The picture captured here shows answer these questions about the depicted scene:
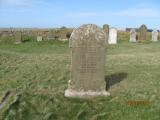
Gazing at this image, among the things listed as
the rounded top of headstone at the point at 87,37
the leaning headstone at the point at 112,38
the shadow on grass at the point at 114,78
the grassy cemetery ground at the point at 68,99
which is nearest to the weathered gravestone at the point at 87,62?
the rounded top of headstone at the point at 87,37

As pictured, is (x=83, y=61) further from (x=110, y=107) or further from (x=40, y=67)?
(x=40, y=67)

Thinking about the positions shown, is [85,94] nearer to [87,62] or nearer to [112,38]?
[87,62]

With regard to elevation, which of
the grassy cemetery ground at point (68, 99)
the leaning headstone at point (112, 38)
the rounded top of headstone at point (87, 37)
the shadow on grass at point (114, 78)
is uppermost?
the rounded top of headstone at point (87, 37)

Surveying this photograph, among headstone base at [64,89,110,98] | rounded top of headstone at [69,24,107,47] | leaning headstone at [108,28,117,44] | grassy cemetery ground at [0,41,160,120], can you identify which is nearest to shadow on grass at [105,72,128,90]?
grassy cemetery ground at [0,41,160,120]

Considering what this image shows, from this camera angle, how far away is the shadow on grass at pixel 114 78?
1266 centimetres

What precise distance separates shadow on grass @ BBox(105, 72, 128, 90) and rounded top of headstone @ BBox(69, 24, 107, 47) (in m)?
1.74

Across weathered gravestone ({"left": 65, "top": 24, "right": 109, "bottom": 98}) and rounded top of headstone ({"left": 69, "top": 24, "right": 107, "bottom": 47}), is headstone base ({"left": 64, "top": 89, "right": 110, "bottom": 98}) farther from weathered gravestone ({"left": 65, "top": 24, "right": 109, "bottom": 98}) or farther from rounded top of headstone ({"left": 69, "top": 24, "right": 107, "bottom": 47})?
rounded top of headstone ({"left": 69, "top": 24, "right": 107, "bottom": 47})

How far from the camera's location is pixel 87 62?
11242mm

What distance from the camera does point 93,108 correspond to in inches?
385

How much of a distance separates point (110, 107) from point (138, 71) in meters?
5.96

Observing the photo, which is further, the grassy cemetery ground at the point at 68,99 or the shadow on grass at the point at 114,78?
the shadow on grass at the point at 114,78

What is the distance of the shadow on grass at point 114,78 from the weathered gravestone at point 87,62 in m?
0.89

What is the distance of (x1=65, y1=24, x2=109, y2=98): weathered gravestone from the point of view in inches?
437

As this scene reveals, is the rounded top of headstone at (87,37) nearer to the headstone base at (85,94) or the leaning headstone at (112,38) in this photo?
the headstone base at (85,94)
